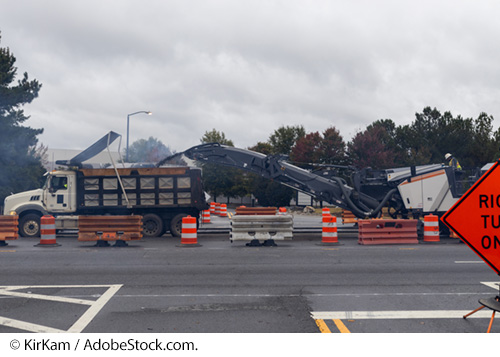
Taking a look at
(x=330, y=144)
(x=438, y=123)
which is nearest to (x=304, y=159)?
(x=330, y=144)

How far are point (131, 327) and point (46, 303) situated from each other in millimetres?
2297

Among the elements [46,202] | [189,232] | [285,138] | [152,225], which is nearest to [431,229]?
[189,232]

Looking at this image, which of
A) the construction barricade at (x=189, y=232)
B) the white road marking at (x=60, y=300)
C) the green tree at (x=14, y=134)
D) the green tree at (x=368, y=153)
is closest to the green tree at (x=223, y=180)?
the green tree at (x=368, y=153)

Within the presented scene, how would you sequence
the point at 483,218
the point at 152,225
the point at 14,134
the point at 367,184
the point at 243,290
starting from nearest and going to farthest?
the point at 483,218 → the point at 243,290 → the point at 152,225 → the point at 367,184 → the point at 14,134

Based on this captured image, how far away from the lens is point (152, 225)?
19.9 metres

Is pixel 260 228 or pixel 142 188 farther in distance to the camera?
pixel 142 188

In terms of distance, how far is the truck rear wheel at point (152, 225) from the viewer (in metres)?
19.8

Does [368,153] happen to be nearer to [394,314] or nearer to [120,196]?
[120,196]

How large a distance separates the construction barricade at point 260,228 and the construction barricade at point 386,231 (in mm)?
2530

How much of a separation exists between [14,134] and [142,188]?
16.4 m

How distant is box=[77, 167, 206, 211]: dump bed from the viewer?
64.8ft

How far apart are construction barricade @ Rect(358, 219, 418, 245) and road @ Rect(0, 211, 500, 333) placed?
118 cm

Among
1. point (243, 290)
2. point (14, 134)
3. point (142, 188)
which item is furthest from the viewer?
point (14, 134)

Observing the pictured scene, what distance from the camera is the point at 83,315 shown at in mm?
7520
